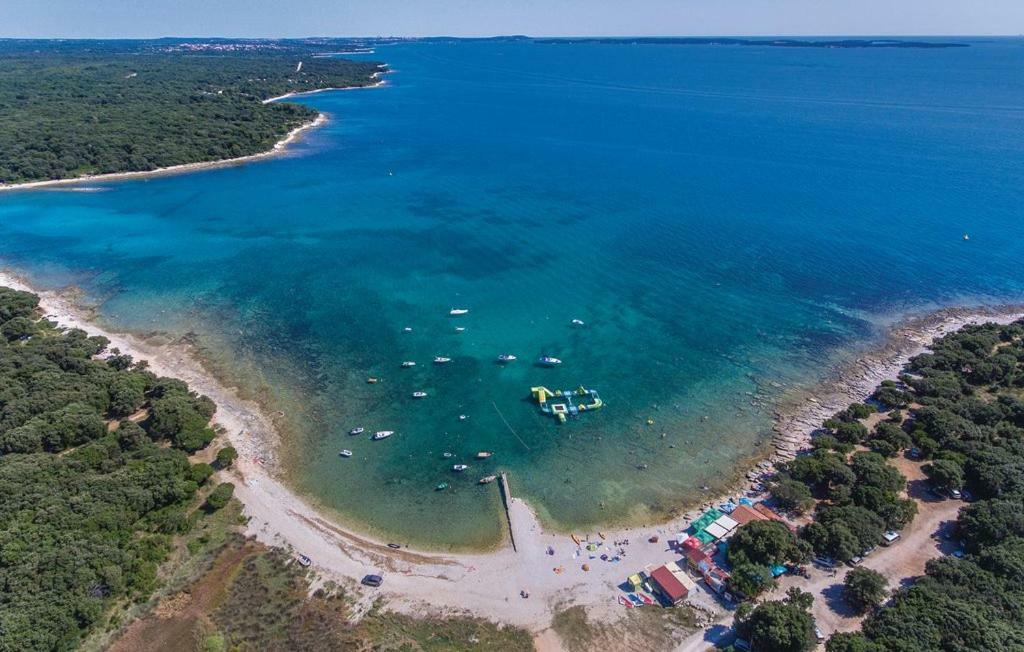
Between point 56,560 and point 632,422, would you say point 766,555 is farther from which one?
point 56,560

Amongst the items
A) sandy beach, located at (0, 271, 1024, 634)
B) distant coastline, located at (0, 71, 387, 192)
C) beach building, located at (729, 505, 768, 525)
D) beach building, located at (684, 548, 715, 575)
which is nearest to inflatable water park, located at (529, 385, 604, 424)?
sandy beach, located at (0, 271, 1024, 634)

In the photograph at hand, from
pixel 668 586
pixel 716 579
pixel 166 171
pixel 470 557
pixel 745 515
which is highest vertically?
pixel 166 171

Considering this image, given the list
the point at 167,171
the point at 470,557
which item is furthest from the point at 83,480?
the point at 167,171

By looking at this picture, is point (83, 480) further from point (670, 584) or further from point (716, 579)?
point (716, 579)

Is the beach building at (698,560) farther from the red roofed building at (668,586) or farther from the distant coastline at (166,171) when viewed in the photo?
the distant coastline at (166,171)

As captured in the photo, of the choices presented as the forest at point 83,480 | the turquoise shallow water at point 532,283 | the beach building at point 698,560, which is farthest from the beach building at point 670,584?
the forest at point 83,480
